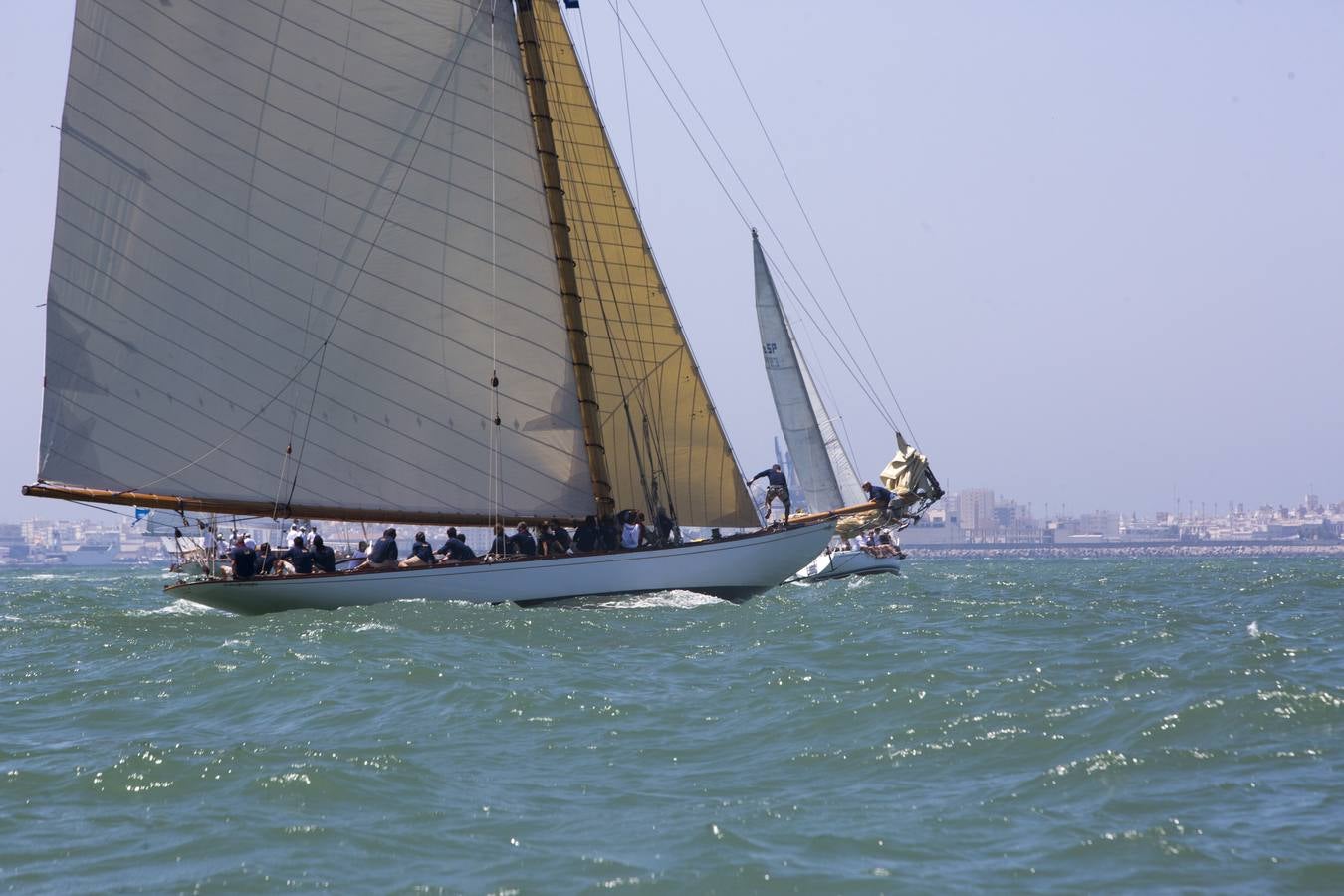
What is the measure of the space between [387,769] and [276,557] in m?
15.5

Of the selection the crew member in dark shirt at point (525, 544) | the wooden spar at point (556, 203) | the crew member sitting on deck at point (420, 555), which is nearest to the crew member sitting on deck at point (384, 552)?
the crew member sitting on deck at point (420, 555)

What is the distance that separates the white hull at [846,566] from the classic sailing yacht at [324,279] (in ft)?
54.1

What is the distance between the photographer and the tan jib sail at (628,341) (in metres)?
25.2

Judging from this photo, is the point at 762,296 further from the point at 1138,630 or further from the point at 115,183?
the point at 1138,630

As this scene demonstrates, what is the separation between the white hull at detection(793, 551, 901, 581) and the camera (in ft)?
135

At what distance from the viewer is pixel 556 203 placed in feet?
80.9

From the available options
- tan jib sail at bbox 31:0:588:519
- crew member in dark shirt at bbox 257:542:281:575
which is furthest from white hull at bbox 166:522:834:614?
tan jib sail at bbox 31:0:588:519

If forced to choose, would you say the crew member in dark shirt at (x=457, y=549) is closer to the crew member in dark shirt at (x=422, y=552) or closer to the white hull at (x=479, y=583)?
the crew member in dark shirt at (x=422, y=552)

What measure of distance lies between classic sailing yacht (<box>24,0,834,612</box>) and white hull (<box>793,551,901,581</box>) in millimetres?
16492

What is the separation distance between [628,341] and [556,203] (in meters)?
2.81

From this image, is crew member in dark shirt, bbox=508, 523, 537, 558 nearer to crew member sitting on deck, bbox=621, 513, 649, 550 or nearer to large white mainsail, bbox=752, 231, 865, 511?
crew member sitting on deck, bbox=621, 513, 649, 550

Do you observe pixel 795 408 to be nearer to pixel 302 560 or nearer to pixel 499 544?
pixel 499 544

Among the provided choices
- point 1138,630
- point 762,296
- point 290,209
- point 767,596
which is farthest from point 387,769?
point 762,296

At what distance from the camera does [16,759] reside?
11.2 metres
